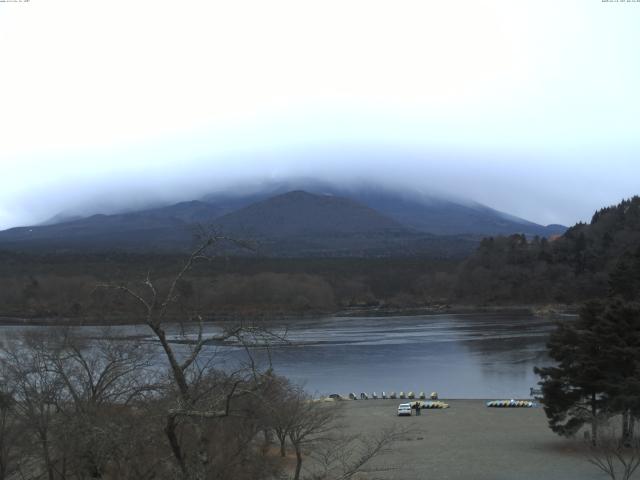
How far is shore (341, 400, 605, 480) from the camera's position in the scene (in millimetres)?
15914

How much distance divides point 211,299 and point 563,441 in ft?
169

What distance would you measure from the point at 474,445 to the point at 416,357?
21.8m

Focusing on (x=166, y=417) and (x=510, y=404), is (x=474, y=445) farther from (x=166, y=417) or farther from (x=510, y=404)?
(x=166, y=417)

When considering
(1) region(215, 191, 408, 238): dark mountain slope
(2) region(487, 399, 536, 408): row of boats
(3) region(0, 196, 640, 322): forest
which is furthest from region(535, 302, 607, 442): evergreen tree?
(1) region(215, 191, 408, 238): dark mountain slope

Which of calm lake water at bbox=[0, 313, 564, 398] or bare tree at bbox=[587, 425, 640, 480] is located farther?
calm lake water at bbox=[0, 313, 564, 398]

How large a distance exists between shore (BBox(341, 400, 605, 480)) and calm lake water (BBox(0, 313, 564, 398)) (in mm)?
3805

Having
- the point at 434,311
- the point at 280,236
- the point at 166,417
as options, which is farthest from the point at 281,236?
the point at 166,417

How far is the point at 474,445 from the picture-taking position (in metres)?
19.5

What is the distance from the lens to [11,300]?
74938mm

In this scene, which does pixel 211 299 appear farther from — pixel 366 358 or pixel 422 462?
pixel 422 462

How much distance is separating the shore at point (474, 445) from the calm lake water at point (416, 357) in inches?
150

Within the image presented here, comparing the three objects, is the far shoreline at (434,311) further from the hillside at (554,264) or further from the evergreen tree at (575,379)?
the evergreen tree at (575,379)

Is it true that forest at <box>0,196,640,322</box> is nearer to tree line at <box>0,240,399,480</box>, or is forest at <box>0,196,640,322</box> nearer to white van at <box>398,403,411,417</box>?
white van at <box>398,403,411,417</box>

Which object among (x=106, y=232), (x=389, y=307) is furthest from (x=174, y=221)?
(x=389, y=307)
